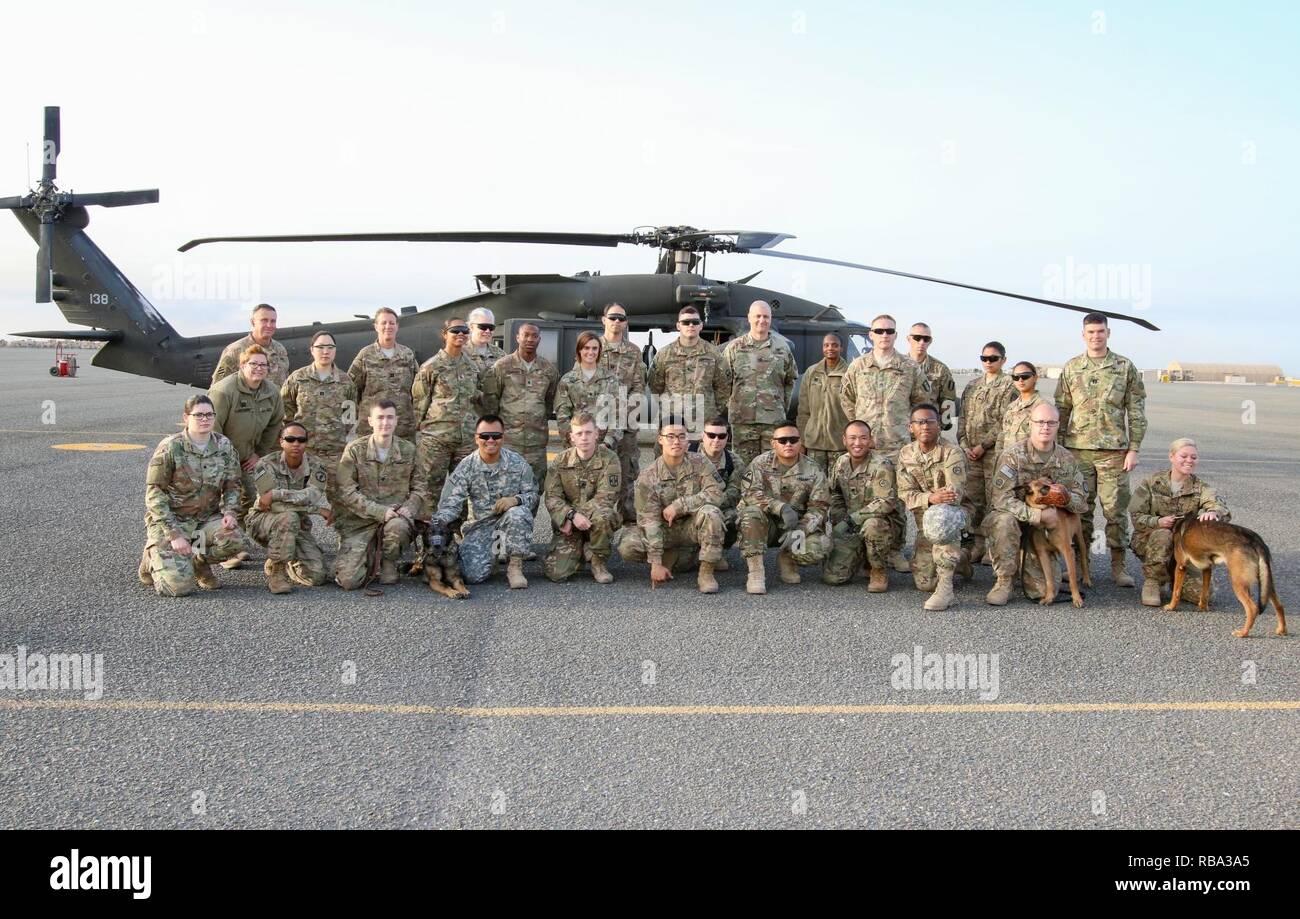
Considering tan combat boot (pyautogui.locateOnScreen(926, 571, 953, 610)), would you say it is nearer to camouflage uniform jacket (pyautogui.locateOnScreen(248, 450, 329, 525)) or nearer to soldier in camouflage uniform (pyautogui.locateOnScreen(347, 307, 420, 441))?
camouflage uniform jacket (pyautogui.locateOnScreen(248, 450, 329, 525))

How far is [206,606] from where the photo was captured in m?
6.70

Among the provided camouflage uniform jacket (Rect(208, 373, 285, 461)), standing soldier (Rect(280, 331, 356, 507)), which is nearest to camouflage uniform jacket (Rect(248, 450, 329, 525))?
camouflage uniform jacket (Rect(208, 373, 285, 461))

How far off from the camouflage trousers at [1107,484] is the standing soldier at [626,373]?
3.65 meters

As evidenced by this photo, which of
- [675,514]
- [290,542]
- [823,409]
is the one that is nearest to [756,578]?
[675,514]

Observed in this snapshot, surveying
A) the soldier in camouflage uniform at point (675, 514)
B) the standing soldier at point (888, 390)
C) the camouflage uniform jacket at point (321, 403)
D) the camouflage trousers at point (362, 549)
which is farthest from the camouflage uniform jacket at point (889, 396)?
the camouflage uniform jacket at point (321, 403)

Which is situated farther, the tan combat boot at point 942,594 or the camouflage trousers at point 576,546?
the camouflage trousers at point 576,546

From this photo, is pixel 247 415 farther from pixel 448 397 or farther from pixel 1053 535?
pixel 1053 535

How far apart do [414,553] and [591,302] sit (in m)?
5.88

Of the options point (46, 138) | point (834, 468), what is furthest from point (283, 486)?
point (46, 138)

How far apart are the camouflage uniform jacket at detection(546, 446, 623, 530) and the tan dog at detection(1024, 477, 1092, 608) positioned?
312cm

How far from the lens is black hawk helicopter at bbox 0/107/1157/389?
514 inches

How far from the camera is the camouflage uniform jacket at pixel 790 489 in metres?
7.89

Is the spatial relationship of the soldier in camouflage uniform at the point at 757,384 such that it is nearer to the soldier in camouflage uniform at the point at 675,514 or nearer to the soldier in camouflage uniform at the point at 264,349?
the soldier in camouflage uniform at the point at 675,514
